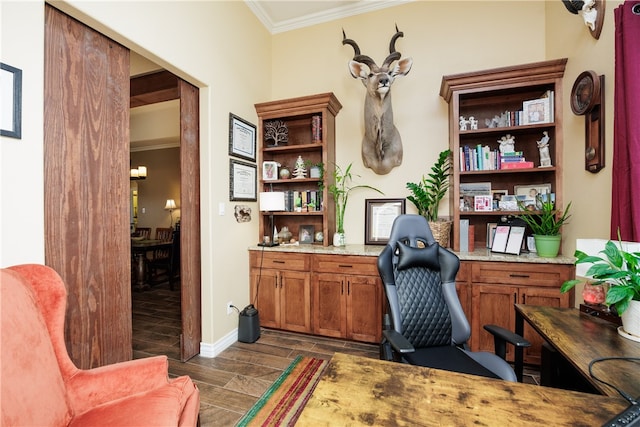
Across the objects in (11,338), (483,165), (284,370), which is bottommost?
(284,370)

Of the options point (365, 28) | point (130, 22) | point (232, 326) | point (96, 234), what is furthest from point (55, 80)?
point (365, 28)

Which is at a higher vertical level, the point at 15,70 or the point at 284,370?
the point at 15,70

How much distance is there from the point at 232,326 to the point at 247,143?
1.95 metres

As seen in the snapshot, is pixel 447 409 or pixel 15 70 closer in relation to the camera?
pixel 447 409

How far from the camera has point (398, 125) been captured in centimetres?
314

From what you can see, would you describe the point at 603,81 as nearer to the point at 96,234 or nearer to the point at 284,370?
the point at 284,370

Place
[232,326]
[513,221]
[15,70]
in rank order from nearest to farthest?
[15,70] < [513,221] < [232,326]

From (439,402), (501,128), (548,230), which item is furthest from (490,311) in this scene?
(439,402)

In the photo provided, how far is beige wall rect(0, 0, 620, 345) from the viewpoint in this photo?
51.2 inches

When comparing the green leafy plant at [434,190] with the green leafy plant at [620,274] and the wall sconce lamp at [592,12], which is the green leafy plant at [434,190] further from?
the green leafy plant at [620,274]

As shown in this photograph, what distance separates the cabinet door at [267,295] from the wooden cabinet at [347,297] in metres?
0.44

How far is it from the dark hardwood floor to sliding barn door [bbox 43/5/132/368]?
641 mm

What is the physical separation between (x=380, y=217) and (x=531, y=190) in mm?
1471

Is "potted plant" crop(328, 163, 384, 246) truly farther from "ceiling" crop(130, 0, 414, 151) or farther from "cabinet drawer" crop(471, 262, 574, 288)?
"ceiling" crop(130, 0, 414, 151)
